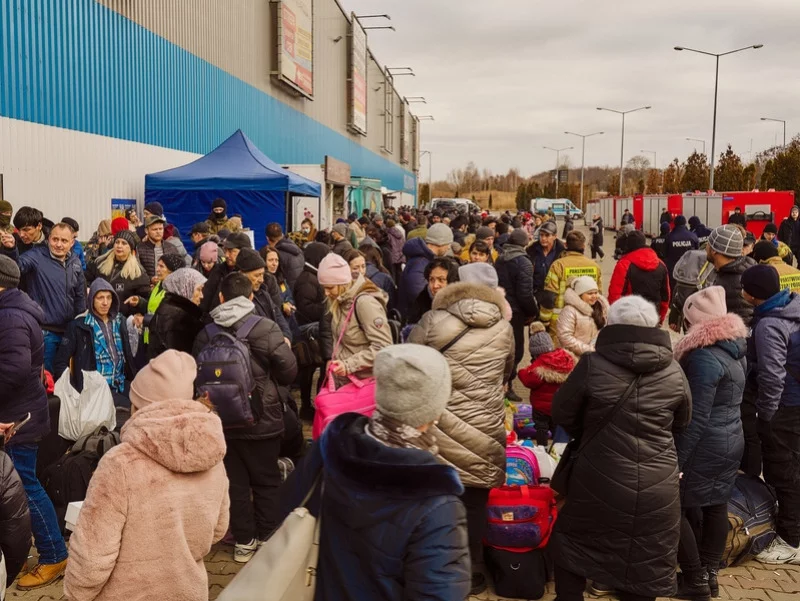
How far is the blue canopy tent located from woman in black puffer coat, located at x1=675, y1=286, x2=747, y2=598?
11.9 metres

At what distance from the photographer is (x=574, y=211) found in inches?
2913

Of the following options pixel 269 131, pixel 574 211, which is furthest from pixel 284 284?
pixel 574 211

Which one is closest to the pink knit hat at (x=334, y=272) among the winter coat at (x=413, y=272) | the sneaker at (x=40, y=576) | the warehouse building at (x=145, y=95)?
the winter coat at (x=413, y=272)

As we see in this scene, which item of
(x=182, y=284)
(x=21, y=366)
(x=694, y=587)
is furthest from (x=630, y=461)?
(x=182, y=284)

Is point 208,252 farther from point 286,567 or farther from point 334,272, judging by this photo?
point 286,567

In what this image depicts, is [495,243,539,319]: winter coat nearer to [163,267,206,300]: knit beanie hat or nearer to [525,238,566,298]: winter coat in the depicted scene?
[525,238,566,298]: winter coat

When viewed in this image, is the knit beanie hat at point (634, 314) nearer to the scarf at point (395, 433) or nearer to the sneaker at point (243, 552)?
the scarf at point (395, 433)

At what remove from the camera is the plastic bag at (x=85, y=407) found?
5.71 meters

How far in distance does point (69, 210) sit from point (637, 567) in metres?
12.4

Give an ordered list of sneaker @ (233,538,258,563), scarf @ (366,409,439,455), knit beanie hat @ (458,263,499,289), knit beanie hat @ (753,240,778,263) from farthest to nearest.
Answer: knit beanie hat @ (753,240,778,263) → knit beanie hat @ (458,263,499,289) → sneaker @ (233,538,258,563) → scarf @ (366,409,439,455)

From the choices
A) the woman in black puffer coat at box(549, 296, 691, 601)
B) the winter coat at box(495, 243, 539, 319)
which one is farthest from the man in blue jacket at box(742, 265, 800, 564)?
the winter coat at box(495, 243, 539, 319)

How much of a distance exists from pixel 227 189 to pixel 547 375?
10863 mm

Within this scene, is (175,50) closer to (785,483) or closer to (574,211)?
(785,483)

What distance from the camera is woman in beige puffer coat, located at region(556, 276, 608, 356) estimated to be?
647 centimetres
